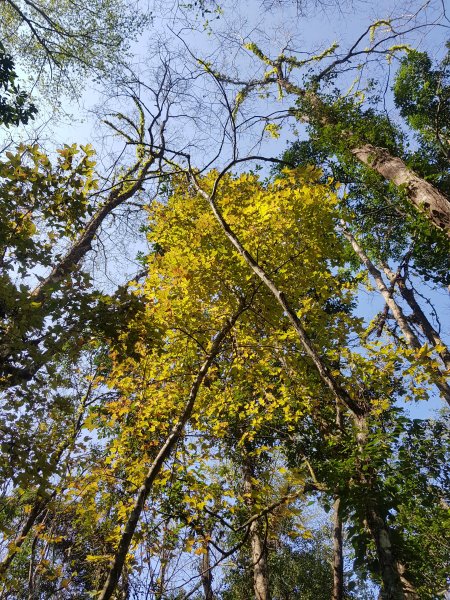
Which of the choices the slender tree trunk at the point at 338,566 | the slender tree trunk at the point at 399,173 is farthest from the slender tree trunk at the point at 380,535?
the slender tree trunk at the point at 399,173

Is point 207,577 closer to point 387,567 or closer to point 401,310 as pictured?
point 387,567

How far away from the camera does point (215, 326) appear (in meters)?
5.39

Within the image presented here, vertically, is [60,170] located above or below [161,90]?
below

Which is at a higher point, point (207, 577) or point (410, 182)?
point (410, 182)

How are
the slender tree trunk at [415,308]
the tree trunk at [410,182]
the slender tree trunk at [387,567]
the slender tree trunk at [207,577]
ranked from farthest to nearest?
the slender tree trunk at [415,308] < the tree trunk at [410,182] < the slender tree trunk at [207,577] < the slender tree trunk at [387,567]

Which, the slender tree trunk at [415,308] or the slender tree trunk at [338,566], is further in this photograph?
the slender tree trunk at [415,308]

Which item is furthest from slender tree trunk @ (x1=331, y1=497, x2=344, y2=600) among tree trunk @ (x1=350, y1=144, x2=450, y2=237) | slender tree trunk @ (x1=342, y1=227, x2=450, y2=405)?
tree trunk @ (x1=350, y1=144, x2=450, y2=237)

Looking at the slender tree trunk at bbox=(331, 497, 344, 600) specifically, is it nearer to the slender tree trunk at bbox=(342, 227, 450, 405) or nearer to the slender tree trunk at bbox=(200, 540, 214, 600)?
the slender tree trunk at bbox=(200, 540, 214, 600)

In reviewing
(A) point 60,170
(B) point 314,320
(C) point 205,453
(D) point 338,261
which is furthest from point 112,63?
(C) point 205,453

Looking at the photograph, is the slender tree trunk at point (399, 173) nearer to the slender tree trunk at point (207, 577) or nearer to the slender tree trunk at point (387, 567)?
the slender tree trunk at point (387, 567)

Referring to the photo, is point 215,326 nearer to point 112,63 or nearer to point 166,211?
point 166,211

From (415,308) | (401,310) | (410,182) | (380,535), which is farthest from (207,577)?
(415,308)

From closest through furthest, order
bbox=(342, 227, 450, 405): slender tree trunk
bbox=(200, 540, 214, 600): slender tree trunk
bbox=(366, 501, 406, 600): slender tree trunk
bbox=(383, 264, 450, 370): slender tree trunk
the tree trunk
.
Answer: bbox=(366, 501, 406, 600): slender tree trunk < bbox=(200, 540, 214, 600): slender tree trunk < the tree trunk < bbox=(342, 227, 450, 405): slender tree trunk < bbox=(383, 264, 450, 370): slender tree trunk

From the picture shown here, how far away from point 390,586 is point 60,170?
418cm
